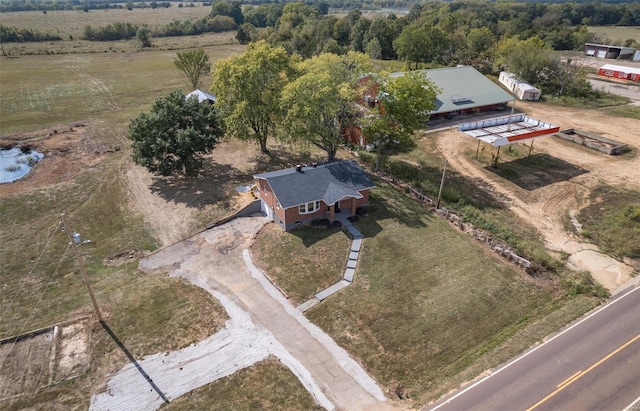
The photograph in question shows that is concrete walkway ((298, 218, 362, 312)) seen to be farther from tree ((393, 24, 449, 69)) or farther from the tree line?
tree ((393, 24, 449, 69))

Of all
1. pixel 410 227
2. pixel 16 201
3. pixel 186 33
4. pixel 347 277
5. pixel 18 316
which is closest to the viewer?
pixel 18 316

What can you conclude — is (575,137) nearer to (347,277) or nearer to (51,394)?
(347,277)

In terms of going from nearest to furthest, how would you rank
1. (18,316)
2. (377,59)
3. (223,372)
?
(223,372)
(18,316)
(377,59)

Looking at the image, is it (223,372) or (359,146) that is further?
(359,146)

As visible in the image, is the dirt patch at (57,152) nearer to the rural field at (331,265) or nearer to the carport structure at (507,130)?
the rural field at (331,265)

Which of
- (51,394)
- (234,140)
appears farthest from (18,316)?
(234,140)

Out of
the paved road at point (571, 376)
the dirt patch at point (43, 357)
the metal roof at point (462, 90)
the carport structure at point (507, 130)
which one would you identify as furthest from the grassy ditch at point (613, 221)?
the dirt patch at point (43, 357)

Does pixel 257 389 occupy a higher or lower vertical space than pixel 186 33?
lower

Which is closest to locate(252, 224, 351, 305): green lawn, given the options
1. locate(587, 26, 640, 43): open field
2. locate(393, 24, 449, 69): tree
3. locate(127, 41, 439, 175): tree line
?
locate(127, 41, 439, 175): tree line

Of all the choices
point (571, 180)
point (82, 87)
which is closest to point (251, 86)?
point (571, 180)
